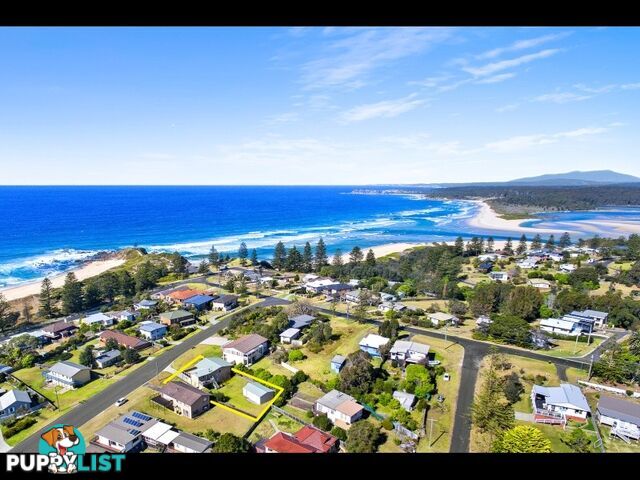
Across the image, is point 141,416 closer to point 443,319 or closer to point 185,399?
point 185,399

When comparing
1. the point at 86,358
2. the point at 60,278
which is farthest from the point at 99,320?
the point at 60,278

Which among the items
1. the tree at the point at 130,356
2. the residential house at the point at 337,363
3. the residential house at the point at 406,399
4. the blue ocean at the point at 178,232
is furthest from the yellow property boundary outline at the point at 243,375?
the blue ocean at the point at 178,232

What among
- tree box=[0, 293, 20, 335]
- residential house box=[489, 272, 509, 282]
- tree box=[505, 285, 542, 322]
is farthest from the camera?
residential house box=[489, 272, 509, 282]

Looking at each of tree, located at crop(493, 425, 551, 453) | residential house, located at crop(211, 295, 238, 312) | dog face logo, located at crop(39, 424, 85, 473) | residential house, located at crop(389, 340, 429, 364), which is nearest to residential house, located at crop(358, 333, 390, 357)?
residential house, located at crop(389, 340, 429, 364)

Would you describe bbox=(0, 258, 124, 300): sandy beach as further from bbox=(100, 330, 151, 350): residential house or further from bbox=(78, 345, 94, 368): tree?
bbox=(78, 345, 94, 368): tree

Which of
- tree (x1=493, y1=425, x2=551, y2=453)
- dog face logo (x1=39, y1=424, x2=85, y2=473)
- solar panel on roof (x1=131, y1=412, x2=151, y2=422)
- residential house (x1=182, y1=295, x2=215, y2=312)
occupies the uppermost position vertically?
dog face logo (x1=39, y1=424, x2=85, y2=473)

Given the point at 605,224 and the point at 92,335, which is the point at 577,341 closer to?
the point at 92,335

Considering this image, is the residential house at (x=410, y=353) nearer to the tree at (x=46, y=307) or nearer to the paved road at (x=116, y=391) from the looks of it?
the paved road at (x=116, y=391)
